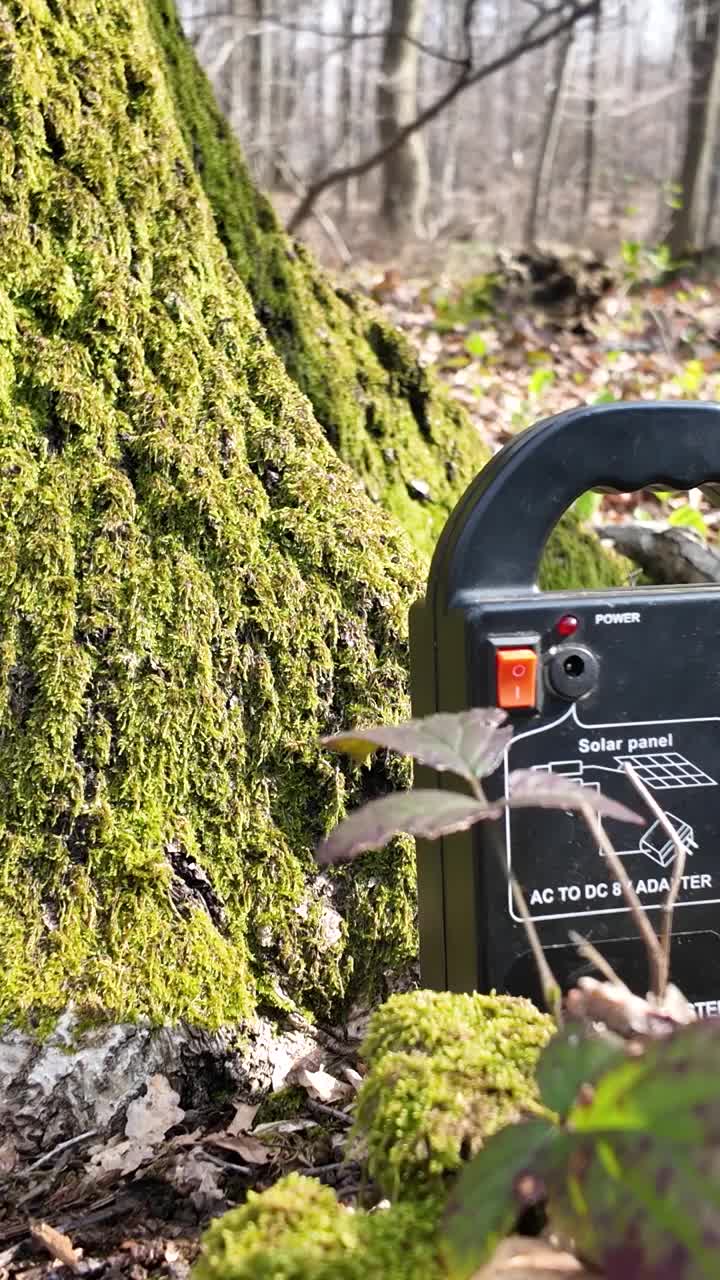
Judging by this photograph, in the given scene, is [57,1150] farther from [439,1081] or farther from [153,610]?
[153,610]

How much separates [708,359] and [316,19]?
1279 cm

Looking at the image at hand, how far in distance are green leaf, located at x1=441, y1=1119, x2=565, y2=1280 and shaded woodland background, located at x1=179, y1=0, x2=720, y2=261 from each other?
48.1 ft

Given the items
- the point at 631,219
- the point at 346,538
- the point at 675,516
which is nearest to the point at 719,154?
the point at 631,219

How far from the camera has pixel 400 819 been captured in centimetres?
118

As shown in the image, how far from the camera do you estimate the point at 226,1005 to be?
80.4 inches

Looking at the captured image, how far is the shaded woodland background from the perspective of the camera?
16.0 m

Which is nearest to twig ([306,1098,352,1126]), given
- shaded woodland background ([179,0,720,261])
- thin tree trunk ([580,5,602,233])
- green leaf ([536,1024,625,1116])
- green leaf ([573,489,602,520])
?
green leaf ([536,1024,625,1116])

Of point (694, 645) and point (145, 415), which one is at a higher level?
point (145, 415)

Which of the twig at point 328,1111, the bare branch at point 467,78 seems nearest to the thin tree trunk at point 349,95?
the bare branch at point 467,78

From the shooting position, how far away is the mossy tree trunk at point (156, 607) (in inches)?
81.1

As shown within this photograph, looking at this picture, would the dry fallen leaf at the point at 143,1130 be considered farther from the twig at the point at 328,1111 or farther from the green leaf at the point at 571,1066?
the green leaf at the point at 571,1066

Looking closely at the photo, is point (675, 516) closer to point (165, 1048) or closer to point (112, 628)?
point (112, 628)

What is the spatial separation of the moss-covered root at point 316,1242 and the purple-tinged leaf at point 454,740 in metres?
0.49

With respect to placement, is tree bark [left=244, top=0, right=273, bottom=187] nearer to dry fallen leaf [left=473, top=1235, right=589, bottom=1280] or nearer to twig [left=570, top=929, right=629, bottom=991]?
twig [left=570, top=929, right=629, bottom=991]
